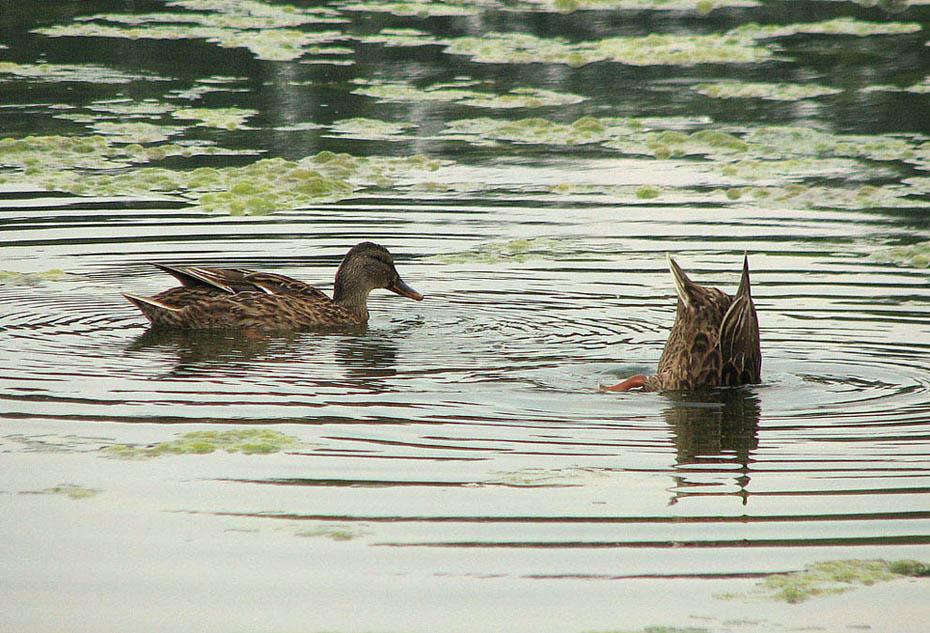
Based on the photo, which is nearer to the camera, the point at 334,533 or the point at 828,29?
the point at 334,533

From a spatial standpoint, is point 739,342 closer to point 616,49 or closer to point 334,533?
point 334,533

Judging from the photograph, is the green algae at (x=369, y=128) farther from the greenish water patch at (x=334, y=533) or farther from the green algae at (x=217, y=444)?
the greenish water patch at (x=334, y=533)

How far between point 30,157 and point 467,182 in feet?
13.7

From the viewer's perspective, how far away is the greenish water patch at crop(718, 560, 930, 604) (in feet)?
15.1

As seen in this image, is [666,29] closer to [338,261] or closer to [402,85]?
[402,85]

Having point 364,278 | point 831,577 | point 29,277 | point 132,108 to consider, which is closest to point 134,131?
point 132,108

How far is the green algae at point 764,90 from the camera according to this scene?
16.9 metres

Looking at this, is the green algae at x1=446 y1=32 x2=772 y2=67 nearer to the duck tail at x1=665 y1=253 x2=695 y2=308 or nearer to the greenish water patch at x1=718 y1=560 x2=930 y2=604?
the duck tail at x1=665 y1=253 x2=695 y2=308

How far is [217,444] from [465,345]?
8.29 feet

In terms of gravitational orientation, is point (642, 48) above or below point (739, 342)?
above

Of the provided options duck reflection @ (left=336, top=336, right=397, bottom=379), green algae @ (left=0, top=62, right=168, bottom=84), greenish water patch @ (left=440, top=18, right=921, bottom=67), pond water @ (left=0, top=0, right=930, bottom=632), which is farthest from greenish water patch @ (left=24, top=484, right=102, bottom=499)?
greenish water patch @ (left=440, top=18, right=921, bottom=67)

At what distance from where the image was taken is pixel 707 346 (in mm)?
7449

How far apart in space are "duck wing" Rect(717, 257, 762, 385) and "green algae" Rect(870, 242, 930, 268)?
3.26 metres

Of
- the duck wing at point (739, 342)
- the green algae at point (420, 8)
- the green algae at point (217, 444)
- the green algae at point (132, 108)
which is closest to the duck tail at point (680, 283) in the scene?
the duck wing at point (739, 342)
